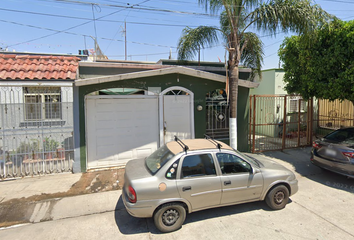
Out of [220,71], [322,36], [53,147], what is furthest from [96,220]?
[322,36]

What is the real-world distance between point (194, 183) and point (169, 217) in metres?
0.73

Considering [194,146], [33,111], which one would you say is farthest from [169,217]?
[33,111]

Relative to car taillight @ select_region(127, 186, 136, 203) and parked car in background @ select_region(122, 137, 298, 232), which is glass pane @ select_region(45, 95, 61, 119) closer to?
parked car in background @ select_region(122, 137, 298, 232)

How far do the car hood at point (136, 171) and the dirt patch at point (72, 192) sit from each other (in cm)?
150

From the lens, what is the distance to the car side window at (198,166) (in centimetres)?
381

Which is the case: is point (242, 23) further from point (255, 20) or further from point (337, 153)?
point (337, 153)

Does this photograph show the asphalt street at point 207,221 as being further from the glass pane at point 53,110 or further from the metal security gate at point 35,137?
the glass pane at point 53,110

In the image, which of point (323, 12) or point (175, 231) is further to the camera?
point (323, 12)

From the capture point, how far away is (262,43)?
859cm

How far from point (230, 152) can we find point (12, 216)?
448 cm

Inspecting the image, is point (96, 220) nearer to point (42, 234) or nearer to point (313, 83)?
point (42, 234)

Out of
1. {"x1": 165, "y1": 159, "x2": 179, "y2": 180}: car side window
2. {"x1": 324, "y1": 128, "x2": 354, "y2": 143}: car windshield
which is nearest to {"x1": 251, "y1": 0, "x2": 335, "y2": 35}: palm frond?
{"x1": 324, "y1": 128, "x2": 354, "y2": 143}: car windshield

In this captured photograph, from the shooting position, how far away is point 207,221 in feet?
13.3

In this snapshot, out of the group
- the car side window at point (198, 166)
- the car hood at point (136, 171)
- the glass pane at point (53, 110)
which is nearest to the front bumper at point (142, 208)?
the car hood at point (136, 171)
